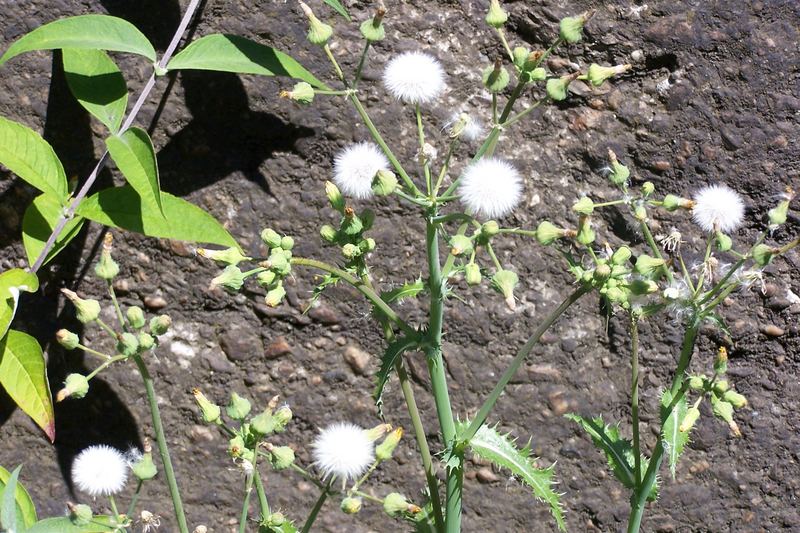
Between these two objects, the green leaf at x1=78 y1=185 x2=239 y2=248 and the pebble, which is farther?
the pebble

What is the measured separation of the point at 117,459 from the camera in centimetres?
177

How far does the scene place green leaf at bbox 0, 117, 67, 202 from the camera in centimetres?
164

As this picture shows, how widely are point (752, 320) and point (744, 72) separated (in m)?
0.63

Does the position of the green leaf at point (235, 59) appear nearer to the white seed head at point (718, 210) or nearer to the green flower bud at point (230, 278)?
the green flower bud at point (230, 278)

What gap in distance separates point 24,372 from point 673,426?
4.32 ft

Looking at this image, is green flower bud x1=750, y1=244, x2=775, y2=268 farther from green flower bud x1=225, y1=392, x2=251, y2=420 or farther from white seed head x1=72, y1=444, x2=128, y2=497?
white seed head x1=72, y1=444, x2=128, y2=497

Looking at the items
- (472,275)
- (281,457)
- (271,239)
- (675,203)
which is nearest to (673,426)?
(675,203)

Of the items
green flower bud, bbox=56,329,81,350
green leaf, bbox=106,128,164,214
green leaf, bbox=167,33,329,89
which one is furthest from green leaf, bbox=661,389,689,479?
green flower bud, bbox=56,329,81,350

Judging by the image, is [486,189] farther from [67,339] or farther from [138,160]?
[67,339]

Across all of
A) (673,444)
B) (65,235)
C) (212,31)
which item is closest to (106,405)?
(65,235)

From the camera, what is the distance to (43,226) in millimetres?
1746

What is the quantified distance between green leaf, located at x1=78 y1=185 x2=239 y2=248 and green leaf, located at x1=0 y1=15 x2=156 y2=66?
0.91ft

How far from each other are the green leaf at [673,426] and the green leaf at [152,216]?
929 mm

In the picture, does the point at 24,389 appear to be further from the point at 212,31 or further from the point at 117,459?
the point at 212,31
